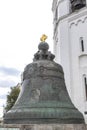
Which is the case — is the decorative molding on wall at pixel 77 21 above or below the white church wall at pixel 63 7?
below

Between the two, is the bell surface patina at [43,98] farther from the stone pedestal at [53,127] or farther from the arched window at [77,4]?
the arched window at [77,4]

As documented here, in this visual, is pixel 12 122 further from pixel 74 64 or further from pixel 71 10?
pixel 71 10

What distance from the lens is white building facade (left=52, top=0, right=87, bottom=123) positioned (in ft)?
56.1

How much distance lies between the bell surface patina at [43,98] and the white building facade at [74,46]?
11011 millimetres

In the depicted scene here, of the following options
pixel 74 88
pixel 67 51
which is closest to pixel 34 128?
pixel 74 88

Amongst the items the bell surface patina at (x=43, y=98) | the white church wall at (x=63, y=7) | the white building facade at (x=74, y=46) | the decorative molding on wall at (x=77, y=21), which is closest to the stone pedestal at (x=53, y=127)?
the bell surface patina at (x=43, y=98)

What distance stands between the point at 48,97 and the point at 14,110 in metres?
0.68

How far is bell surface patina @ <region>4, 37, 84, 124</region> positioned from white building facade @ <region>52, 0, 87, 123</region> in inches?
434

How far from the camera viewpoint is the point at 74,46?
60.3ft

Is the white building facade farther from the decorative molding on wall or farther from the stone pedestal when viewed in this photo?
the stone pedestal

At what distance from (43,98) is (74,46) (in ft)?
43.5

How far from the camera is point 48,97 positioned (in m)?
5.46

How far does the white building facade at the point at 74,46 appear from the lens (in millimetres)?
17103

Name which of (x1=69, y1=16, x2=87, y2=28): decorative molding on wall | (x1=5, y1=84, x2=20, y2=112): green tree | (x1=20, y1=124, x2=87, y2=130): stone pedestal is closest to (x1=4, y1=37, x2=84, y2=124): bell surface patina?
(x1=20, y1=124, x2=87, y2=130): stone pedestal
